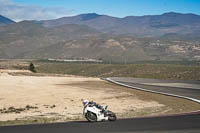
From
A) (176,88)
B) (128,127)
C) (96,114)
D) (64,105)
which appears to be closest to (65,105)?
(64,105)

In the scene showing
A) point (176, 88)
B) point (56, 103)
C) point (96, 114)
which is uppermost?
point (96, 114)

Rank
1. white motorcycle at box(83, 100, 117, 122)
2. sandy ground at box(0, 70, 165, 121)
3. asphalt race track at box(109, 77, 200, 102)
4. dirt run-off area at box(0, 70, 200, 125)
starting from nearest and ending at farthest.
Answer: white motorcycle at box(83, 100, 117, 122) → dirt run-off area at box(0, 70, 200, 125) → sandy ground at box(0, 70, 165, 121) → asphalt race track at box(109, 77, 200, 102)

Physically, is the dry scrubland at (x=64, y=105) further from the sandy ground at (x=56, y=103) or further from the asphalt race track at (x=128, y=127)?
the asphalt race track at (x=128, y=127)

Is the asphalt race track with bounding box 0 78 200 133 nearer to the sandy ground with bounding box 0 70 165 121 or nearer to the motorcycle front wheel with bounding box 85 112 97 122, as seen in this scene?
the motorcycle front wheel with bounding box 85 112 97 122

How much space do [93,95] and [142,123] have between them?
2115cm

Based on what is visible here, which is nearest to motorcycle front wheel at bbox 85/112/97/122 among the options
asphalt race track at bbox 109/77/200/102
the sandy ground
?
the sandy ground

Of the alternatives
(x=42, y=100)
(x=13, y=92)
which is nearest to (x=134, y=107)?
(x=42, y=100)

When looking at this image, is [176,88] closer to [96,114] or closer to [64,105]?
[64,105]

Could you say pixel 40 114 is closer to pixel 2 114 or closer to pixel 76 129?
pixel 2 114

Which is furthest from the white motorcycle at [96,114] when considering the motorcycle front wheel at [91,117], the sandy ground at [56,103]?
the sandy ground at [56,103]

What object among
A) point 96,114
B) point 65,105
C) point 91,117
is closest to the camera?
point 96,114

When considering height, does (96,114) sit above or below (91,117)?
above

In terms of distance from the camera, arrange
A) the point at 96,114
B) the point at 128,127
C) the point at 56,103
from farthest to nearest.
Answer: the point at 56,103, the point at 96,114, the point at 128,127

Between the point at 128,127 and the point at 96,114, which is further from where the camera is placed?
the point at 96,114
